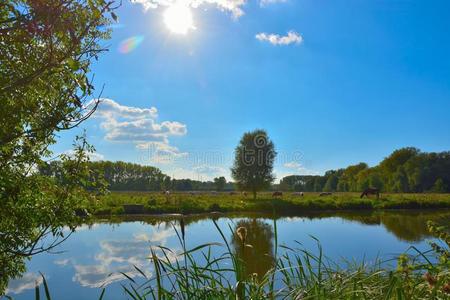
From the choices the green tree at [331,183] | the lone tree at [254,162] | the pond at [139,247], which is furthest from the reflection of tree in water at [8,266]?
the green tree at [331,183]

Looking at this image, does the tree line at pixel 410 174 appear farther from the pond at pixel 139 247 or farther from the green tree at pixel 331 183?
the pond at pixel 139 247

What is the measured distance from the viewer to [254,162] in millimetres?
40594

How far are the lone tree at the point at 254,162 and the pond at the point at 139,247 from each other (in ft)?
61.1

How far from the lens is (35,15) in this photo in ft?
7.04

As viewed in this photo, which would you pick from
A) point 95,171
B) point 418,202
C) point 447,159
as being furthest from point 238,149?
point 447,159

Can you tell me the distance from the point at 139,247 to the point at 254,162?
27809 millimetres

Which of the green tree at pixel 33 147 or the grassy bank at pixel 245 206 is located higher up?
the green tree at pixel 33 147

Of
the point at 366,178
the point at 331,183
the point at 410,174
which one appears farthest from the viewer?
the point at 331,183

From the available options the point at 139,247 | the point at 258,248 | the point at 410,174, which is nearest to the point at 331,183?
the point at 410,174

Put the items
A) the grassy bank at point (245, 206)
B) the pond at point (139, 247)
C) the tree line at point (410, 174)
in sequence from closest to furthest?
the pond at point (139, 247) < the grassy bank at point (245, 206) < the tree line at point (410, 174)

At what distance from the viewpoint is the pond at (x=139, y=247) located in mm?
9172

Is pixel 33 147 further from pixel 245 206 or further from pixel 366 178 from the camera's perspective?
pixel 366 178

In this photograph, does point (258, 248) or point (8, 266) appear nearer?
point (8, 266)

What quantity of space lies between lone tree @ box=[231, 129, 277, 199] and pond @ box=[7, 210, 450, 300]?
733 inches
